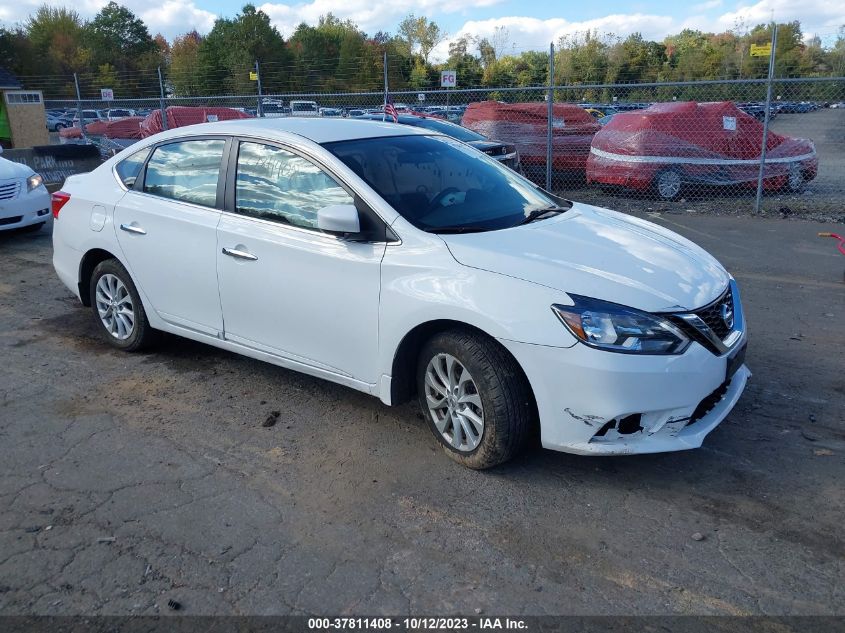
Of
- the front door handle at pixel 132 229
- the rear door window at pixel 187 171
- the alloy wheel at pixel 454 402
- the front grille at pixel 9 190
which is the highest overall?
the rear door window at pixel 187 171

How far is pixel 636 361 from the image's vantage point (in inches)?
127

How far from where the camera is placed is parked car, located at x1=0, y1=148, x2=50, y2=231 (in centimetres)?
946

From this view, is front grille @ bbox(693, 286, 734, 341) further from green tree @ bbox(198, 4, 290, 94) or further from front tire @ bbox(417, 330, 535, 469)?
green tree @ bbox(198, 4, 290, 94)

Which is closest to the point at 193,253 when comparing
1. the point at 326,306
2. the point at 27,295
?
the point at 326,306

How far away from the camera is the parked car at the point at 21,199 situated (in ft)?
31.0

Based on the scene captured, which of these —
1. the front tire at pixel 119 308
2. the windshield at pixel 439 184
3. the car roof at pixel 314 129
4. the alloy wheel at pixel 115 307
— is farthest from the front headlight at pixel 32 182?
the windshield at pixel 439 184

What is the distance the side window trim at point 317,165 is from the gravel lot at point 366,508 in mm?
1128

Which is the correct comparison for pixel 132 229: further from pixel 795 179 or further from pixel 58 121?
pixel 58 121

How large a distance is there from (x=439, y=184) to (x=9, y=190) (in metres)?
7.62

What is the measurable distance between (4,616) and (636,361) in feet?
8.87

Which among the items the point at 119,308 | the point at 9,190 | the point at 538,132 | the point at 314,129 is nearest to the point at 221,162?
the point at 314,129

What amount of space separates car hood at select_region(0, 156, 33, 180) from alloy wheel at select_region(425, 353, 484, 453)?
8.17m

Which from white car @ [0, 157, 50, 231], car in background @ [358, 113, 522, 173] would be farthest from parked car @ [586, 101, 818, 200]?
white car @ [0, 157, 50, 231]

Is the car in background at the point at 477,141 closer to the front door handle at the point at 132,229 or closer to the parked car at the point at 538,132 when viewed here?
the parked car at the point at 538,132
